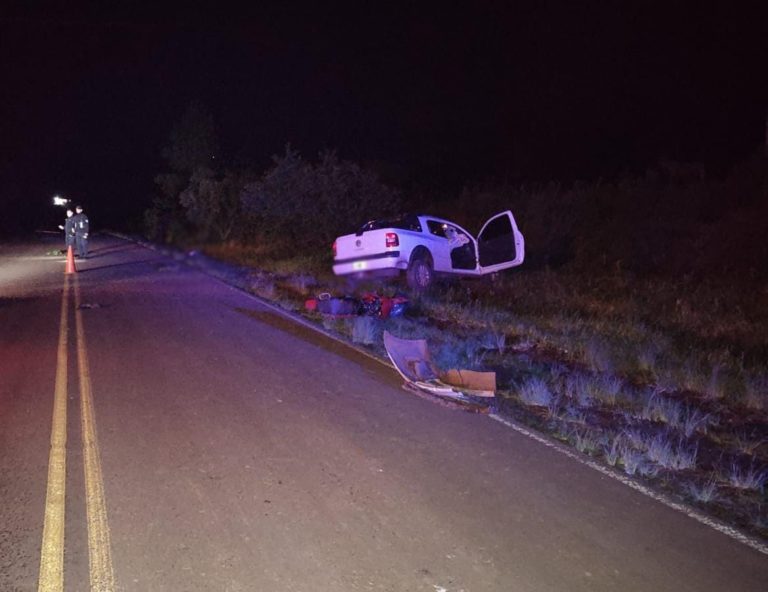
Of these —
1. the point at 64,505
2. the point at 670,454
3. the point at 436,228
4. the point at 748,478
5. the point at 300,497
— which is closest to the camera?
the point at 64,505

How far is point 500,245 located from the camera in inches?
638

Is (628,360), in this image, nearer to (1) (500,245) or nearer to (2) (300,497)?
(2) (300,497)

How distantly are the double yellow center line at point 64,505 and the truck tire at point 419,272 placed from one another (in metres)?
9.71

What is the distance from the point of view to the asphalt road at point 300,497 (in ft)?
13.3

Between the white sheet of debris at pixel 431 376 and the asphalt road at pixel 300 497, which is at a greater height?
the white sheet of debris at pixel 431 376

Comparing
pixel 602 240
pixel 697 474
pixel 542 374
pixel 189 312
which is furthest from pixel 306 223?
pixel 697 474

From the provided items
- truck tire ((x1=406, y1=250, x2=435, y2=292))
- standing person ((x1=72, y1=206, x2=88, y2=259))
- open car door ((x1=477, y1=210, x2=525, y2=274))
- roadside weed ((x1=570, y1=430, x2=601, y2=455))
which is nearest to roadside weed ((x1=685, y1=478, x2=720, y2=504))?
roadside weed ((x1=570, y1=430, x2=601, y2=455))

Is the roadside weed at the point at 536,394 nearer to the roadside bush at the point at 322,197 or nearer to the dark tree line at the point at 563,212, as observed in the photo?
the dark tree line at the point at 563,212

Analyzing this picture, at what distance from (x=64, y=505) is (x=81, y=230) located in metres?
23.7

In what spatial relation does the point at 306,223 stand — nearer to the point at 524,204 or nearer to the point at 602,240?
the point at 524,204

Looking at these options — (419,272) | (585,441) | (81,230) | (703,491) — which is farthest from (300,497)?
(81,230)

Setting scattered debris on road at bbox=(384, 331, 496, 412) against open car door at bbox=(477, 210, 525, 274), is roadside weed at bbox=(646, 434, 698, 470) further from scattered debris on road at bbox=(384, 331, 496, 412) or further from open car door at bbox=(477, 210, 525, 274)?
open car door at bbox=(477, 210, 525, 274)

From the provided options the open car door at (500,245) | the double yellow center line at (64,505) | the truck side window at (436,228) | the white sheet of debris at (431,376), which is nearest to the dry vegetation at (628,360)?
the white sheet of debris at (431,376)

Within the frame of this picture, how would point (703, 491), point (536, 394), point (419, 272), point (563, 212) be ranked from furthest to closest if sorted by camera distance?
point (563, 212), point (419, 272), point (536, 394), point (703, 491)
